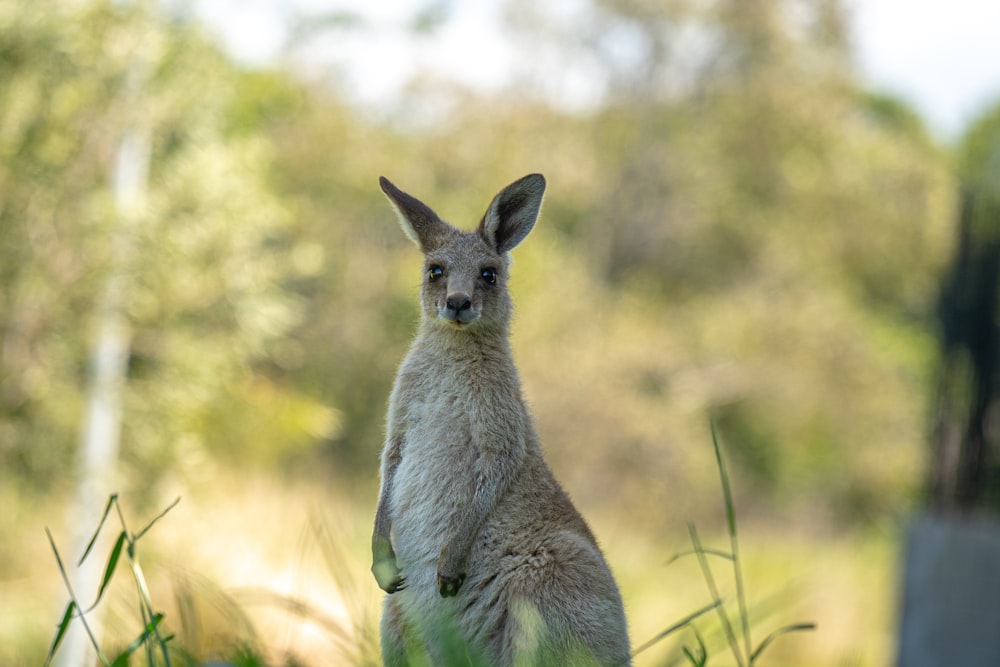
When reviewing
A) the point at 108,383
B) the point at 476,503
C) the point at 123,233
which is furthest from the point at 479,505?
the point at 108,383

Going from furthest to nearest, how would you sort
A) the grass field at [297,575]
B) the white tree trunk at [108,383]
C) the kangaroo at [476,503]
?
the white tree trunk at [108,383]
the grass field at [297,575]
the kangaroo at [476,503]

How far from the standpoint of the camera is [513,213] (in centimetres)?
300

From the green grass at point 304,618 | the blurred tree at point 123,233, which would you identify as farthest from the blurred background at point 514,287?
the green grass at point 304,618

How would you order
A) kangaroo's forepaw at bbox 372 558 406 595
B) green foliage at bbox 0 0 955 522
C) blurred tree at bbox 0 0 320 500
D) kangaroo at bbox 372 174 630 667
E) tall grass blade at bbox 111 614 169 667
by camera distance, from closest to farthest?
tall grass blade at bbox 111 614 169 667 < kangaroo at bbox 372 174 630 667 < kangaroo's forepaw at bbox 372 558 406 595 < blurred tree at bbox 0 0 320 500 < green foliage at bbox 0 0 955 522

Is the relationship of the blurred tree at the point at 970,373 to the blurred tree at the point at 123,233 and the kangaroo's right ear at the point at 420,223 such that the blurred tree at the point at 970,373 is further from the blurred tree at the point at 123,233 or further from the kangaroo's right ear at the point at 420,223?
the kangaroo's right ear at the point at 420,223

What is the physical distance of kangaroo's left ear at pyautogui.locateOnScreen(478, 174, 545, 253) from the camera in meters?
2.90

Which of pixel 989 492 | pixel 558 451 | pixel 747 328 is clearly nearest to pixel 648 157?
pixel 747 328

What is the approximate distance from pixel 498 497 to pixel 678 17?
22872 millimetres

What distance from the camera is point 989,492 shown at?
32.0 feet

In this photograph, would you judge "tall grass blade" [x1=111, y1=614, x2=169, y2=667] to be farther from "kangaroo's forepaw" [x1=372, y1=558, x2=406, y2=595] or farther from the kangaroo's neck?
the kangaroo's neck

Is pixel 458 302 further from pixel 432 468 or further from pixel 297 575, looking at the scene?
pixel 297 575

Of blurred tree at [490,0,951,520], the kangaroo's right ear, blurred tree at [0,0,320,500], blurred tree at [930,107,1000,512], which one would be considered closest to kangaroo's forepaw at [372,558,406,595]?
the kangaroo's right ear

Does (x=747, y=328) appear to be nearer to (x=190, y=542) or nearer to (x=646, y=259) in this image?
(x=646, y=259)

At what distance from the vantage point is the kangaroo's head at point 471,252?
2875 mm
